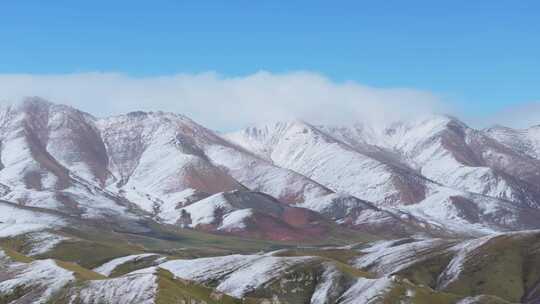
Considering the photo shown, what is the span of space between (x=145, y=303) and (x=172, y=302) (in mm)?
6263

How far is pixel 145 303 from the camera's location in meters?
198

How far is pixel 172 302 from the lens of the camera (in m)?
198
